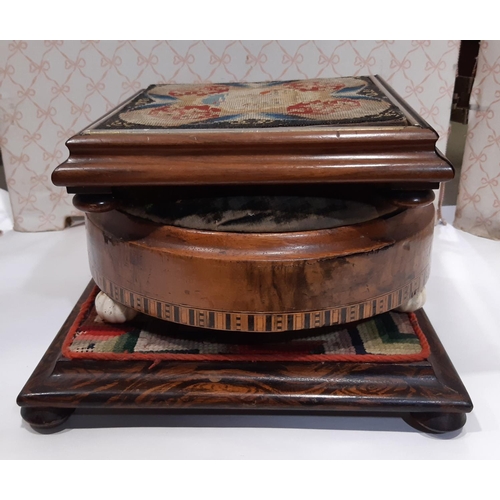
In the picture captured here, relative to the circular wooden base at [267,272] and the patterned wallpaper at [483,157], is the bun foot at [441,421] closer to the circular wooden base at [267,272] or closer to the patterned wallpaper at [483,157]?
the circular wooden base at [267,272]

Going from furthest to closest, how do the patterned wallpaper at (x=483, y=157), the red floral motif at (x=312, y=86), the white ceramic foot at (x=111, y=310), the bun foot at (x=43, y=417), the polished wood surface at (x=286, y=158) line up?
the patterned wallpaper at (x=483, y=157), the red floral motif at (x=312, y=86), the white ceramic foot at (x=111, y=310), the bun foot at (x=43, y=417), the polished wood surface at (x=286, y=158)

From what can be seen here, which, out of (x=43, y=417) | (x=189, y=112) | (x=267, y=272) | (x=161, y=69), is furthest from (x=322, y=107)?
(x=161, y=69)

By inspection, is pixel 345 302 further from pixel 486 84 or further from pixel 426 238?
pixel 486 84

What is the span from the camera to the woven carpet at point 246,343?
1008mm

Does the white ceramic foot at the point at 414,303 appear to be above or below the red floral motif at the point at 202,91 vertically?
below

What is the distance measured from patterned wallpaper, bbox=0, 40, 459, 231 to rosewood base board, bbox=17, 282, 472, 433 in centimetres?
102

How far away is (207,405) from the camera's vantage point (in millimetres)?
957

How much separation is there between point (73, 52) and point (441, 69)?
1.07 m

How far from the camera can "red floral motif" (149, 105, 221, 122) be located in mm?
1015

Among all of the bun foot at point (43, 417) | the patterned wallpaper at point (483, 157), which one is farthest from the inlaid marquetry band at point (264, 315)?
the patterned wallpaper at point (483, 157)

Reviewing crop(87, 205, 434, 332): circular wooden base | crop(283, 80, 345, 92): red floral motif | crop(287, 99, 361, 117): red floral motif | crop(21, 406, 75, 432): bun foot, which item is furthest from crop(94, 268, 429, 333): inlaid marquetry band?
crop(283, 80, 345, 92): red floral motif

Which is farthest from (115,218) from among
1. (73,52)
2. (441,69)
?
(441,69)

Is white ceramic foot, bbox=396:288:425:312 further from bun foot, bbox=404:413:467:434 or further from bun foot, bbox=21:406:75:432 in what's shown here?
bun foot, bbox=21:406:75:432

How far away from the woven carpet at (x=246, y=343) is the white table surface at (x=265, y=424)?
0.11m
